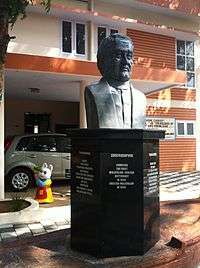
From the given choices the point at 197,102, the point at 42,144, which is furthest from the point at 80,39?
the point at 197,102

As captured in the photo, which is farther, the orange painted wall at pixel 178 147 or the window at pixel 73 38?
the orange painted wall at pixel 178 147

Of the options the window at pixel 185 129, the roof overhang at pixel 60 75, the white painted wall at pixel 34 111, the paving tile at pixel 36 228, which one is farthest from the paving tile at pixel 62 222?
the window at pixel 185 129

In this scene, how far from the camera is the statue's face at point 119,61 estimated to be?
15.4 ft

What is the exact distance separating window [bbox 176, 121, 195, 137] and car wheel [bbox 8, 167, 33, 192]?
8.08 meters

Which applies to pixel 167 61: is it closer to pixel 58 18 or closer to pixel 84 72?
pixel 58 18

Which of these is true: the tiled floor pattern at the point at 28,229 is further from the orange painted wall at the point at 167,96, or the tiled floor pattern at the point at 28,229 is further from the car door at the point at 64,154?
the orange painted wall at the point at 167,96

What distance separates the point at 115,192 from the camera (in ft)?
13.8

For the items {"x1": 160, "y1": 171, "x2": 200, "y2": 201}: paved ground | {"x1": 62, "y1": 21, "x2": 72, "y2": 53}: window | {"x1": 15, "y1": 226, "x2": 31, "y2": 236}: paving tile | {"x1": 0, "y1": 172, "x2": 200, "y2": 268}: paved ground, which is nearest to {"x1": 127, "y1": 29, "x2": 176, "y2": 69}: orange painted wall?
{"x1": 62, "y1": 21, "x2": 72, "y2": 53}: window

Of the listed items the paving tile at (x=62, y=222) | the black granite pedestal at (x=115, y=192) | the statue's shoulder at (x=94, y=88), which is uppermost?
the statue's shoulder at (x=94, y=88)

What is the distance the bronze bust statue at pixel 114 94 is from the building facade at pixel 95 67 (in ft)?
17.7

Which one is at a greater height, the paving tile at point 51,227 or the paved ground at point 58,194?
the paved ground at point 58,194

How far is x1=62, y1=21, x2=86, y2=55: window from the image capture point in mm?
13773

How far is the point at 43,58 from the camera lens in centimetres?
984

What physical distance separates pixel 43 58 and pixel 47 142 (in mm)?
3173
